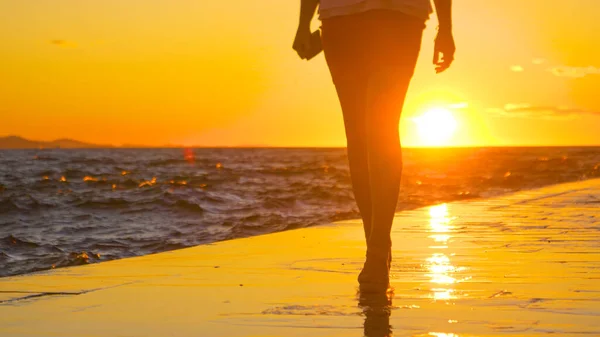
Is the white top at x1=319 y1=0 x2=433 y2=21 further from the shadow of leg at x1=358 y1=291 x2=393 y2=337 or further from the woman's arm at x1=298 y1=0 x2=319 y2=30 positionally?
the shadow of leg at x1=358 y1=291 x2=393 y2=337

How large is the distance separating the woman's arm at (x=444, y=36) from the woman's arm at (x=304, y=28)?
57cm

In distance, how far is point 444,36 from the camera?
3.82 meters

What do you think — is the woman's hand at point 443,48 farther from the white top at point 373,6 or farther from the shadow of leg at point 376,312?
the shadow of leg at point 376,312

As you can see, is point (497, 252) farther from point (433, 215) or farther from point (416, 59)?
point (433, 215)

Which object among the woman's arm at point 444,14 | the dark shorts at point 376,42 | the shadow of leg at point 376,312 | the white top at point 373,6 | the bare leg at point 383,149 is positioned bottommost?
the shadow of leg at point 376,312

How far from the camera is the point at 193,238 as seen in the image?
13.5 meters

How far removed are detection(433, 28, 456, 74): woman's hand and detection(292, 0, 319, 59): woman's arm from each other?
571 mm

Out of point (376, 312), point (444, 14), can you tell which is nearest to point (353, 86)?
point (444, 14)

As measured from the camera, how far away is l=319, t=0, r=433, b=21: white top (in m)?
3.50

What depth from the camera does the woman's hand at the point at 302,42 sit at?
12.8 feet

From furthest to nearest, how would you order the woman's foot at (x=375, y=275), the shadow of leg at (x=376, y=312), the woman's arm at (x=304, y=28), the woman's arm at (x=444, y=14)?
the woman's arm at (x=304, y=28), the woman's arm at (x=444, y=14), the woman's foot at (x=375, y=275), the shadow of leg at (x=376, y=312)

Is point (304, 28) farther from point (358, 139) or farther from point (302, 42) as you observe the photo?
point (358, 139)

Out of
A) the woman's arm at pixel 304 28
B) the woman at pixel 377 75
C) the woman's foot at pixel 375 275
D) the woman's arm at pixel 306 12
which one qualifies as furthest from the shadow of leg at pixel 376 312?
the woman's arm at pixel 306 12

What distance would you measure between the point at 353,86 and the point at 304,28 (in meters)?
0.42
